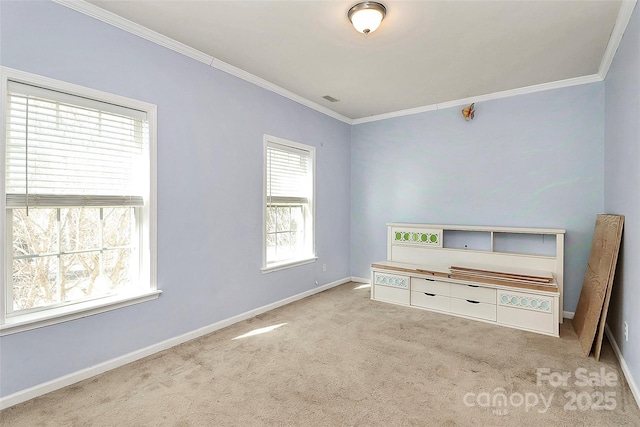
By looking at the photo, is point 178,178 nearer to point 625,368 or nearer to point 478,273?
point 478,273

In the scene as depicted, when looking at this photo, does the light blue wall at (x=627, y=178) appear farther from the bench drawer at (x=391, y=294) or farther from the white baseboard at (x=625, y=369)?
the bench drawer at (x=391, y=294)

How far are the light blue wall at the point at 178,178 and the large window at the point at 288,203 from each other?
0.51ft

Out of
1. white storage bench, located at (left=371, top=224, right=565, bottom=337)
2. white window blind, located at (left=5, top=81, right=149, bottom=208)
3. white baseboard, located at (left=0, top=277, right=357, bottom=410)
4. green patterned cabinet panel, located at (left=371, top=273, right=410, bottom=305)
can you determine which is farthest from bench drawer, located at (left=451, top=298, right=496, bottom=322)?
white window blind, located at (left=5, top=81, right=149, bottom=208)

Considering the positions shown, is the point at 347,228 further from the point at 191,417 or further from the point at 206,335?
the point at 191,417

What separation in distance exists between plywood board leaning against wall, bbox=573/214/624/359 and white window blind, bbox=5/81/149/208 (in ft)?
12.7

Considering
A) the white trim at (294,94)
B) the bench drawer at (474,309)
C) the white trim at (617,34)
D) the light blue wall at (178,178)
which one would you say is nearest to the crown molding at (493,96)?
the white trim at (294,94)

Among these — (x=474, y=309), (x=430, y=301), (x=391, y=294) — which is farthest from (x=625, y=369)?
(x=391, y=294)

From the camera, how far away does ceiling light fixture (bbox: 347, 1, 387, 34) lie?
2.21 m

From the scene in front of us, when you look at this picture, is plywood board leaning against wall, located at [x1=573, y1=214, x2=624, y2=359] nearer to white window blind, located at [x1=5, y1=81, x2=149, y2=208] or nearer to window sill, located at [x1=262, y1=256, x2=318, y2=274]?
window sill, located at [x1=262, y1=256, x2=318, y2=274]

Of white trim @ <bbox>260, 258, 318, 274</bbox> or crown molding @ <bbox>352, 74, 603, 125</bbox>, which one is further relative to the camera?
white trim @ <bbox>260, 258, 318, 274</bbox>

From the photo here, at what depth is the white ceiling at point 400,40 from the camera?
2.30m

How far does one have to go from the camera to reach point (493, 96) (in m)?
3.99

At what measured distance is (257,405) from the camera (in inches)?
79.3

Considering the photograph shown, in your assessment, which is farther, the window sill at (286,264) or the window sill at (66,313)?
the window sill at (286,264)
